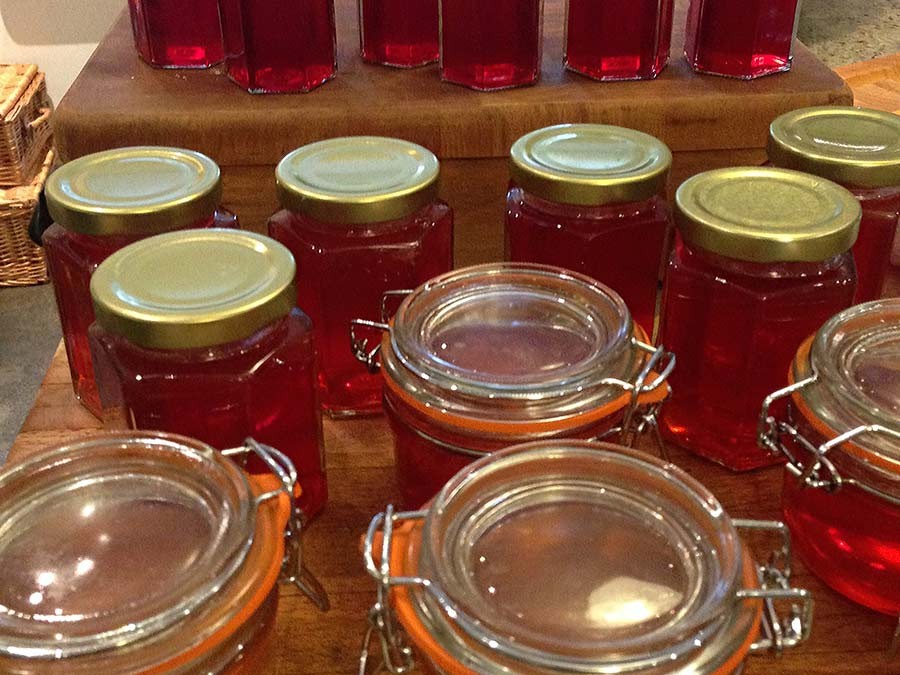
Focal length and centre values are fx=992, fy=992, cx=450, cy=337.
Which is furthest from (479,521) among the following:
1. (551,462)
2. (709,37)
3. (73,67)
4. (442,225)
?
(73,67)

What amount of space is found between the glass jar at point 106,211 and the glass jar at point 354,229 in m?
0.05

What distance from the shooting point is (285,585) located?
0.47m

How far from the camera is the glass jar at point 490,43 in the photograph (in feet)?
2.31

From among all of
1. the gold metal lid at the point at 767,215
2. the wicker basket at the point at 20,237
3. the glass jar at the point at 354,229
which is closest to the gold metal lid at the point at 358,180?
the glass jar at the point at 354,229

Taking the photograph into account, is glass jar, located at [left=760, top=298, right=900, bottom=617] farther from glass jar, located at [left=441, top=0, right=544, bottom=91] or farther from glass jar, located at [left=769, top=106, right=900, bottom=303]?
glass jar, located at [left=441, top=0, right=544, bottom=91]

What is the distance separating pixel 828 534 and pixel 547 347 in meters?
0.15

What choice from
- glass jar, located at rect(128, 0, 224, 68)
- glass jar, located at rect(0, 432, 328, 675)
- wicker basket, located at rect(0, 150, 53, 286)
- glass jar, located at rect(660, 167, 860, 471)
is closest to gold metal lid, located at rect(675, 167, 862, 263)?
glass jar, located at rect(660, 167, 860, 471)

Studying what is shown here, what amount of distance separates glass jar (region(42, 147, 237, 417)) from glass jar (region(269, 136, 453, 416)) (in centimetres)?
5

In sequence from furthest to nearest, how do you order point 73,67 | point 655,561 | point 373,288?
point 73,67 < point 373,288 < point 655,561

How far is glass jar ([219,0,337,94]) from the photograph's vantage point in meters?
0.70

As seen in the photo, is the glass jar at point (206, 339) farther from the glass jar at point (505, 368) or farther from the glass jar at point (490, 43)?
the glass jar at point (490, 43)

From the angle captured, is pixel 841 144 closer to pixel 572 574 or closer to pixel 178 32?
pixel 572 574

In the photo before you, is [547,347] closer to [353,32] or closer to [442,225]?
[442,225]

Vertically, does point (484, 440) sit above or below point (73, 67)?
above
